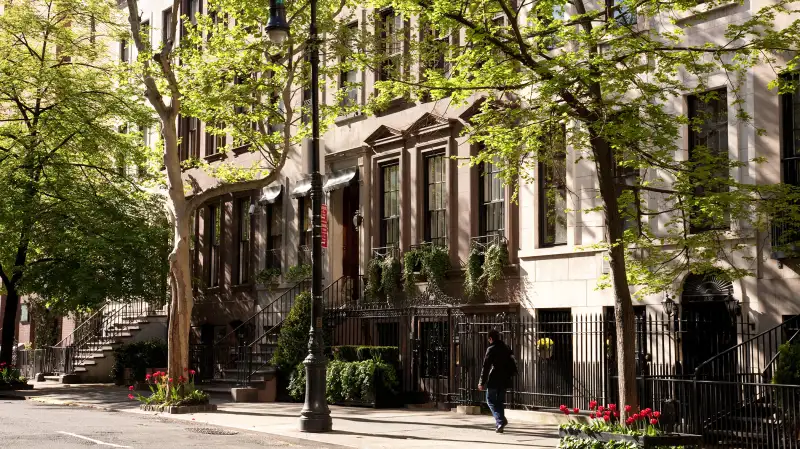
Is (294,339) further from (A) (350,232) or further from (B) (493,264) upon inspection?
(B) (493,264)

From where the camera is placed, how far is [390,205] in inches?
1051

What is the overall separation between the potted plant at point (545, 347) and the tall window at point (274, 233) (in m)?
11.8

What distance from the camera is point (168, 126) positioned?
2184cm

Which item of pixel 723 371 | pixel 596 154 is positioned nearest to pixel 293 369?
pixel 723 371

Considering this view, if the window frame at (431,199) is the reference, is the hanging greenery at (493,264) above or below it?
below

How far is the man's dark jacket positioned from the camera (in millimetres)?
17641

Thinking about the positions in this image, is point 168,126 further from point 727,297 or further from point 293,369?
point 727,297

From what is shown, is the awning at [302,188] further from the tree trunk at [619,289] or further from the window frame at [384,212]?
the tree trunk at [619,289]

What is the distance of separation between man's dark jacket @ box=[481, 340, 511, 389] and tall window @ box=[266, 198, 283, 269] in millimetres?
13582

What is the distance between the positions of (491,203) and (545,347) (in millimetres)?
4197

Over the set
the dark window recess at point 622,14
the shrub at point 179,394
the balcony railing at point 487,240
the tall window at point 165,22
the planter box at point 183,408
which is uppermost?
the tall window at point 165,22

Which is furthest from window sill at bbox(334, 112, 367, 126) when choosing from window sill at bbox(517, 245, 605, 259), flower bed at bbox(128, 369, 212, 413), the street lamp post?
the street lamp post

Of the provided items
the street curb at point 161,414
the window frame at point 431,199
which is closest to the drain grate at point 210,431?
the street curb at point 161,414

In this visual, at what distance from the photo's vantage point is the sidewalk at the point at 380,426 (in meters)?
15.9
